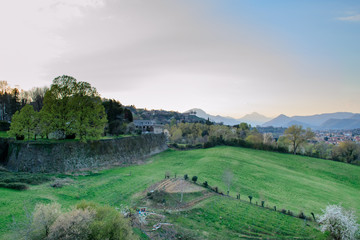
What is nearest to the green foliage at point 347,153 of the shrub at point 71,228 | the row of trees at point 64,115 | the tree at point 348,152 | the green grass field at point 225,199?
the tree at point 348,152

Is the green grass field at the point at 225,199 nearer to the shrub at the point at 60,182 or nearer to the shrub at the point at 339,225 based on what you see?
the shrub at the point at 60,182

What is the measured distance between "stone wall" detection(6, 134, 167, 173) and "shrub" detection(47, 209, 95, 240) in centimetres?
2514

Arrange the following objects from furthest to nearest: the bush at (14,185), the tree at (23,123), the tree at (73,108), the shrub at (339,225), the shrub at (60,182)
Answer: the tree at (73,108), the tree at (23,123), the shrub at (60,182), the bush at (14,185), the shrub at (339,225)

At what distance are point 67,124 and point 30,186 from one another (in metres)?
15.5

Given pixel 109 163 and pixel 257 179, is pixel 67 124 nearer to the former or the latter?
pixel 109 163

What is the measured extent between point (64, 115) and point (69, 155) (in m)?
7.66

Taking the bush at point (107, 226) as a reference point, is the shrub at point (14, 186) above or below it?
below

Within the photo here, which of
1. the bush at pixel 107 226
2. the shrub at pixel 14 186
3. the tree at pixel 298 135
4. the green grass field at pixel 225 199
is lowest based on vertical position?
the green grass field at pixel 225 199

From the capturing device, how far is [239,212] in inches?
881

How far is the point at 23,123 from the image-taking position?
3369 centimetres

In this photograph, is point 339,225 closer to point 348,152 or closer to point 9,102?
point 348,152

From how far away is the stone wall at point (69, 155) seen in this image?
31016 millimetres

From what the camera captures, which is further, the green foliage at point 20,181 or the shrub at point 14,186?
the green foliage at point 20,181

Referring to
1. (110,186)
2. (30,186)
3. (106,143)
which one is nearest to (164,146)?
(106,143)
